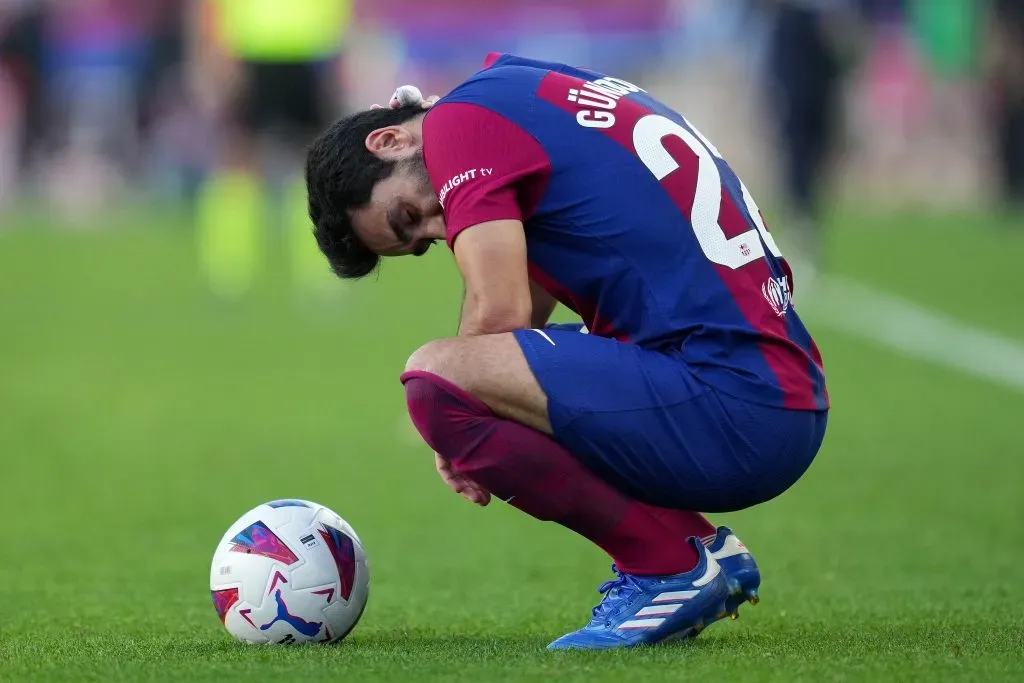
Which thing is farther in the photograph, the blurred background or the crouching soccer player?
the blurred background

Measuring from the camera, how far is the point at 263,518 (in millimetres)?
4129

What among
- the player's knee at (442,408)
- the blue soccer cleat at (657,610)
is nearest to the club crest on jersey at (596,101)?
the player's knee at (442,408)

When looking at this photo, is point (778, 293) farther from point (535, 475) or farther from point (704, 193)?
point (535, 475)

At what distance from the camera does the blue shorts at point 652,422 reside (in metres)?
3.74

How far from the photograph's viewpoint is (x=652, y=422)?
377cm

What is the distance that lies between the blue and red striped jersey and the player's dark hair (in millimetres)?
150

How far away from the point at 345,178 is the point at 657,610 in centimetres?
119

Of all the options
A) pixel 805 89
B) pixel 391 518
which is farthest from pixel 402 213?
pixel 805 89

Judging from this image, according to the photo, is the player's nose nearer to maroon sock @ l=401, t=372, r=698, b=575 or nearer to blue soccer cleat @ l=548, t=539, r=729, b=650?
maroon sock @ l=401, t=372, r=698, b=575

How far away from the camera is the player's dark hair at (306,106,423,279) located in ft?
12.8

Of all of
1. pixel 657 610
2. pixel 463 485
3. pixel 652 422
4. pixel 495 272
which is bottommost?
pixel 657 610

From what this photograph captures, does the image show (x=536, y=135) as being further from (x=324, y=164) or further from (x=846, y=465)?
(x=846, y=465)

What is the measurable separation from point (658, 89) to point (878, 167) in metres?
3.20

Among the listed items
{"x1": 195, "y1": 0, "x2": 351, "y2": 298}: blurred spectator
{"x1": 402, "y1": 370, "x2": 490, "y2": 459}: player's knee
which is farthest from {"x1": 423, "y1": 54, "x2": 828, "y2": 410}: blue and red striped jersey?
{"x1": 195, "y1": 0, "x2": 351, "y2": 298}: blurred spectator
